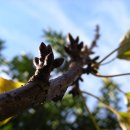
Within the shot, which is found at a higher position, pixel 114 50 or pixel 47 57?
pixel 114 50

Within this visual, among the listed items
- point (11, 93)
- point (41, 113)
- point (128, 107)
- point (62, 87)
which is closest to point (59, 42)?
point (41, 113)

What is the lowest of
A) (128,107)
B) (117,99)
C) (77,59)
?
(128,107)

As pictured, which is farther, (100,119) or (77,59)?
(100,119)

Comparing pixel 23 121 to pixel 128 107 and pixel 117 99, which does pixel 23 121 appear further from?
pixel 128 107

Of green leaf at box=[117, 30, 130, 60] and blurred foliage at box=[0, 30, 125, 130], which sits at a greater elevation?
blurred foliage at box=[0, 30, 125, 130]

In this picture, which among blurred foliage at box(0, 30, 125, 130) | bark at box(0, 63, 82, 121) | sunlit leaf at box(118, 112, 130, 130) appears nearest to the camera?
bark at box(0, 63, 82, 121)

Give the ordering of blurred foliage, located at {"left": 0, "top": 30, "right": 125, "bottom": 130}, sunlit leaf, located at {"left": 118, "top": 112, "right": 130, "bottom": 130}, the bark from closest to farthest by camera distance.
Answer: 1. the bark
2. sunlit leaf, located at {"left": 118, "top": 112, "right": 130, "bottom": 130}
3. blurred foliage, located at {"left": 0, "top": 30, "right": 125, "bottom": 130}

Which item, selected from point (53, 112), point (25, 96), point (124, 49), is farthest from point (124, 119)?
point (53, 112)

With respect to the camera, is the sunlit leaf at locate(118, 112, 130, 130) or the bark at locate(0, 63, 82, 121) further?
the sunlit leaf at locate(118, 112, 130, 130)

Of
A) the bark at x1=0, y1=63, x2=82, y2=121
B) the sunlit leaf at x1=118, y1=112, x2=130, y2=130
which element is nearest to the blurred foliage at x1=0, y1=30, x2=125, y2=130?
the sunlit leaf at x1=118, y1=112, x2=130, y2=130

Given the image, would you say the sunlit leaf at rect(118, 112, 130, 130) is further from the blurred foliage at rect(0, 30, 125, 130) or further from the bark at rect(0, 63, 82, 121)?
the blurred foliage at rect(0, 30, 125, 130)

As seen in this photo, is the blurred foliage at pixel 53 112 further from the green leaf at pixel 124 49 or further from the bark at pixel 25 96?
the bark at pixel 25 96
